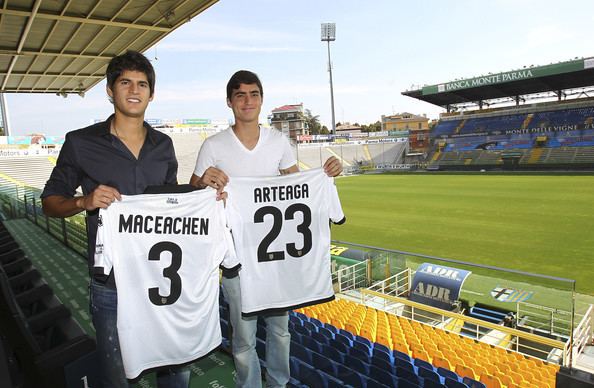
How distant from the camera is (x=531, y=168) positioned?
121 feet

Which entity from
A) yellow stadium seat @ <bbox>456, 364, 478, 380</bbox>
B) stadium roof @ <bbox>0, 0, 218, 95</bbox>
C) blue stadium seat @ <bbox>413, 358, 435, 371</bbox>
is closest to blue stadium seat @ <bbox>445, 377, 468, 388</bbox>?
blue stadium seat @ <bbox>413, 358, 435, 371</bbox>

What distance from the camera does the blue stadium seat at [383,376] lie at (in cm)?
394

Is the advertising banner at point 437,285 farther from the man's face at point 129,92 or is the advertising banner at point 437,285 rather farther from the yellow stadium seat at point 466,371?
the man's face at point 129,92

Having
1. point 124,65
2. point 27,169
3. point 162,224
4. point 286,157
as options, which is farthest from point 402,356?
point 27,169

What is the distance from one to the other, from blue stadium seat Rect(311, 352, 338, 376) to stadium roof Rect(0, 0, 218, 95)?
226 inches

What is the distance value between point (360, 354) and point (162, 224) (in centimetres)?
343

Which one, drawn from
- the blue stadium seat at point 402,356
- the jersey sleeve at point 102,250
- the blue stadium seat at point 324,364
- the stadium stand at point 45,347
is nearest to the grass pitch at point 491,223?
the blue stadium seat at point 402,356

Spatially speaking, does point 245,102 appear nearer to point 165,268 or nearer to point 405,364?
point 165,268

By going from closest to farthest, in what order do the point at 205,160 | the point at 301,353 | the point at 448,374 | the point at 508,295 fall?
the point at 205,160
the point at 448,374
the point at 301,353
the point at 508,295

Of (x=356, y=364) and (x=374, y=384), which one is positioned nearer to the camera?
(x=374, y=384)

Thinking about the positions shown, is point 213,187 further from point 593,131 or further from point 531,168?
point 593,131

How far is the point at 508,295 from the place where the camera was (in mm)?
6680

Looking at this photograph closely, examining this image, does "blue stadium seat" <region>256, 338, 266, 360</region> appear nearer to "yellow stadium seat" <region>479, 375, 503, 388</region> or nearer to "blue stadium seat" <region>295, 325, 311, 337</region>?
"blue stadium seat" <region>295, 325, 311, 337</region>

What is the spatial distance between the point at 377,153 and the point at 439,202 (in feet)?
116
